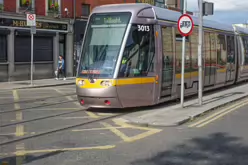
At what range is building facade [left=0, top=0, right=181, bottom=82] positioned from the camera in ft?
74.3

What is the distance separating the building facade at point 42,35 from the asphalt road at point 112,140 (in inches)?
484

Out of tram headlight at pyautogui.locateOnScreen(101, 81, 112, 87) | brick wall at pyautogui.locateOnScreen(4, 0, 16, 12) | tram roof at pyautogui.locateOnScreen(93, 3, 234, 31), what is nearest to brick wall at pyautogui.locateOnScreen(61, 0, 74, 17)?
brick wall at pyautogui.locateOnScreen(4, 0, 16, 12)

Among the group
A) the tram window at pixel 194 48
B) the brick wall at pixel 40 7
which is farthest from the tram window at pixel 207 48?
the brick wall at pixel 40 7

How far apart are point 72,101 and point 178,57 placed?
4143 millimetres

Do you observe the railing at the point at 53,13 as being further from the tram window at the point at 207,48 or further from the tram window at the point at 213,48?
the tram window at the point at 207,48

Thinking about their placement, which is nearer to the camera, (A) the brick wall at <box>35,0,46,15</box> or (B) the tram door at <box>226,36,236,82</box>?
(B) the tram door at <box>226,36,236,82</box>

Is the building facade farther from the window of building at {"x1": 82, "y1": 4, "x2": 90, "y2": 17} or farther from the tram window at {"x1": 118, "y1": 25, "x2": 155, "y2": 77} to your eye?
the tram window at {"x1": 118, "y1": 25, "x2": 155, "y2": 77}

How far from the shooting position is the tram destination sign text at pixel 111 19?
1090 centimetres

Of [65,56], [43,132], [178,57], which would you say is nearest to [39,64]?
[65,56]

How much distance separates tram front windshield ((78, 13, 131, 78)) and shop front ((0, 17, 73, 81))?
1258 cm

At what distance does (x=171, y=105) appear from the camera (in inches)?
498

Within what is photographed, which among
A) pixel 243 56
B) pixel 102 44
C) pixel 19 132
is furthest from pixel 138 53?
pixel 243 56

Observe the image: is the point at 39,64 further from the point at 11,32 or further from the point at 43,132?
the point at 43,132

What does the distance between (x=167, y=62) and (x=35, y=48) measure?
14.5 metres
